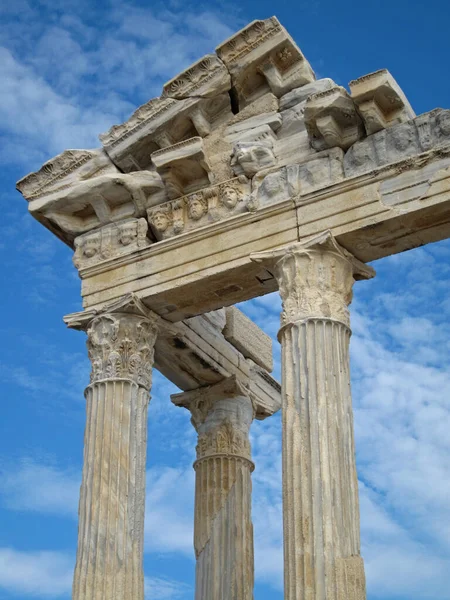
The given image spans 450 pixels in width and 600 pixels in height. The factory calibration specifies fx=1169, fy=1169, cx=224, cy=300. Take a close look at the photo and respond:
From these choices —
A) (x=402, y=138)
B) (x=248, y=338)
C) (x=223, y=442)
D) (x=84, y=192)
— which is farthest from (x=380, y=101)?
(x=223, y=442)

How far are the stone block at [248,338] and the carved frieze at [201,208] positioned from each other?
337 centimetres

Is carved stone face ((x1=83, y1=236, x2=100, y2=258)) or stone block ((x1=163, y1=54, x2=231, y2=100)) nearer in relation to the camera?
stone block ((x1=163, y1=54, x2=231, y2=100))

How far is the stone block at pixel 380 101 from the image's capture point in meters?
17.9

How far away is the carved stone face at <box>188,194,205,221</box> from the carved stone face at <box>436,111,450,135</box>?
14.2ft

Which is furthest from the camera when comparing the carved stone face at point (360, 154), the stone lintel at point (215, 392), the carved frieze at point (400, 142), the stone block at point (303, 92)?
the stone lintel at point (215, 392)

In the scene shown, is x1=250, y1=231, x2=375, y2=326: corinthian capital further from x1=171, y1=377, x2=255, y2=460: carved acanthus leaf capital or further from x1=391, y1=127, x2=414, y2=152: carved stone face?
x1=171, y1=377, x2=255, y2=460: carved acanthus leaf capital

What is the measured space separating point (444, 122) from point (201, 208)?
4.42m

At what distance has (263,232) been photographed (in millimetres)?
18609

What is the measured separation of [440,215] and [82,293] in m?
6.58

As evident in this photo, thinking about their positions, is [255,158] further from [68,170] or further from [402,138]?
[68,170]

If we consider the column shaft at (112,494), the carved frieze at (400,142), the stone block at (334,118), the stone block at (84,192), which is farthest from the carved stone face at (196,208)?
the column shaft at (112,494)

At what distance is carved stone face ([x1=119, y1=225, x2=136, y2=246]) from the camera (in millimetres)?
20297

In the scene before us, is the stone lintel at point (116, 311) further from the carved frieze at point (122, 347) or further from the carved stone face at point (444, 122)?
the carved stone face at point (444, 122)

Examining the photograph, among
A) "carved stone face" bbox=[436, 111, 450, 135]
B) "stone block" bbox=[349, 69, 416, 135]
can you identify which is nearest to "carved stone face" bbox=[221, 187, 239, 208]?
"stone block" bbox=[349, 69, 416, 135]
